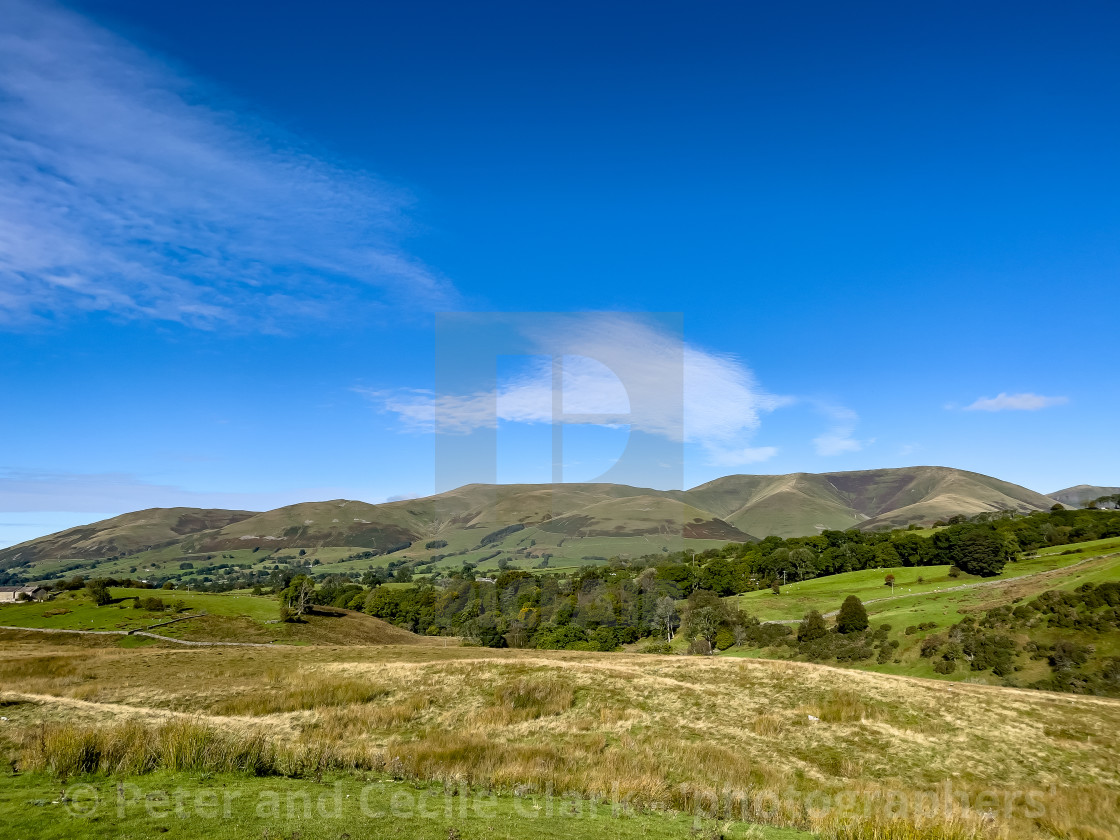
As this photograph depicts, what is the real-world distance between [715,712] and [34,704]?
2906cm

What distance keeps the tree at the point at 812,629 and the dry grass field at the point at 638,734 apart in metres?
59.9

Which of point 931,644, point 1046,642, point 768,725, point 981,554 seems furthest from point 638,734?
point 981,554

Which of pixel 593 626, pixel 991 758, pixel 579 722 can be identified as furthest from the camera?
pixel 593 626

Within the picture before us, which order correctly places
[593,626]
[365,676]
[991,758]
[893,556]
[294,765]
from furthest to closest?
[893,556] < [593,626] < [365,676] < [991,758] < [294,765]

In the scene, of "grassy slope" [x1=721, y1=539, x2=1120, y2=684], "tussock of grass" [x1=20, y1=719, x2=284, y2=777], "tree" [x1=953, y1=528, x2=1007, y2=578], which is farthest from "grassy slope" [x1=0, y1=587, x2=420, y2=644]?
"tree" [x1=953, y1=528, x2=1007, y2=578]

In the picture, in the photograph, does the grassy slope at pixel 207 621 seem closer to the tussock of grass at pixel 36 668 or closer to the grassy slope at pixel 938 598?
the tussock of grass at pixel 36 668

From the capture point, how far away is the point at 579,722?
24844 millimetres

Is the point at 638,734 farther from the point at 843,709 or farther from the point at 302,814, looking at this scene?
the point at 302,814

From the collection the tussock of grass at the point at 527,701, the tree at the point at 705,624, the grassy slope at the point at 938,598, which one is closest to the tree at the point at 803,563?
the grassy slope at the point at 938,598

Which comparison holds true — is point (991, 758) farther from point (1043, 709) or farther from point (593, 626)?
point (593, 626)

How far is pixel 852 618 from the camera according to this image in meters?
85.8

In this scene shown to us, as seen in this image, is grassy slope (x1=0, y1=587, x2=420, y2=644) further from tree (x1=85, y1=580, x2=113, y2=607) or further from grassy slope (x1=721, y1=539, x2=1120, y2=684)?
grassy slope (x1=721, y1=539, x2=1120, y2=684)

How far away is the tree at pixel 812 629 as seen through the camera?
287 ft

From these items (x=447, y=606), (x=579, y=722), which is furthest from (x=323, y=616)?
(x=579, y=722)
